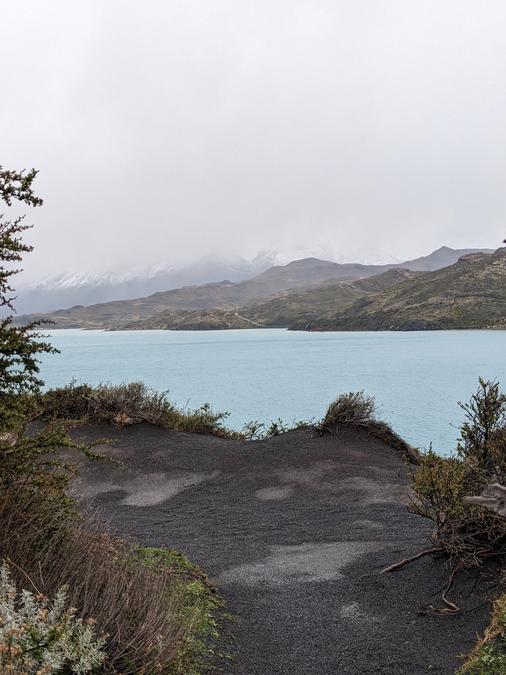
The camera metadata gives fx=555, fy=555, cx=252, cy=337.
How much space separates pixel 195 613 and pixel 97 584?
1576mm

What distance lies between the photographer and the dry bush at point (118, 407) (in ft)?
57.7

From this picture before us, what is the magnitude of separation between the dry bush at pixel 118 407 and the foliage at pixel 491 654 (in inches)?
548

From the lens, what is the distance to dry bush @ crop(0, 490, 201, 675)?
4.33 m

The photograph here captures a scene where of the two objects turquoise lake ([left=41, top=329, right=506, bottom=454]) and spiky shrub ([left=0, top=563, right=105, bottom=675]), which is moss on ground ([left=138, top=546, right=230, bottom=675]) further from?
turquoise lake ([left=41, top=329, right=506, bottom=454])

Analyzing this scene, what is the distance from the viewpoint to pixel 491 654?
466 cm

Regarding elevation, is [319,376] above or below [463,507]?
below

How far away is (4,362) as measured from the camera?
600 cm

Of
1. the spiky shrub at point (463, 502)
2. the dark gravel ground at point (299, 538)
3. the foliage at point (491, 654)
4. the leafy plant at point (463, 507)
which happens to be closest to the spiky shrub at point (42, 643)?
the dark gravel ground at point (299, 538)

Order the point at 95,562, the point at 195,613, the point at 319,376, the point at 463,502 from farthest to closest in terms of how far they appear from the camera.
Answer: the point at 319,376, the point at 463,502, the point at 195,613, the point at 95,562

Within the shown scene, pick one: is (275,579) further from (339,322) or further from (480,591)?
(339,322)

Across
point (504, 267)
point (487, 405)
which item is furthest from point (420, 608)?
point (504, 267)

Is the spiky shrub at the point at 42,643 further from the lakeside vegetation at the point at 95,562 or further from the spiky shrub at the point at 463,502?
the spiky shrub at the point at 463,502

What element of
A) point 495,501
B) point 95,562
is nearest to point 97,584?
point 95,562

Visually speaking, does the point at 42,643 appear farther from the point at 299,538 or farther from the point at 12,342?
the point at 299,538
